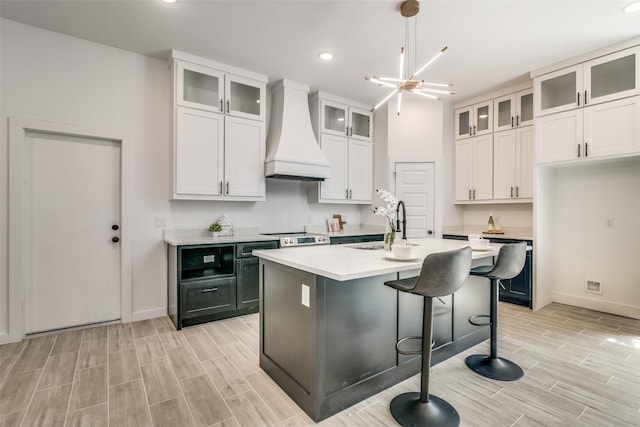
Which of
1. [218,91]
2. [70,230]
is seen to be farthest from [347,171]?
[70,230]

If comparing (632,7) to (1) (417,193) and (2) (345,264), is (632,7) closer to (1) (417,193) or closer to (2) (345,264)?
(1) (417,193)

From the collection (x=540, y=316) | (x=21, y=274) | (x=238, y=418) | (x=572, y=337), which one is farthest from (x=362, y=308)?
(x=21, y=274)

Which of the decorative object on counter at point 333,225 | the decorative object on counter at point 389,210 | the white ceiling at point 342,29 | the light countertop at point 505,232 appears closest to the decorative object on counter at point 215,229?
the decorative object on counter at point 333,225

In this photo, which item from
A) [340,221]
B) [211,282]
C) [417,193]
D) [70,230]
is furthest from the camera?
[340,221]

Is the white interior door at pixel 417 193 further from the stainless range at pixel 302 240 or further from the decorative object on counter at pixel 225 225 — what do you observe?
the decorative object on counter at pixel 225 225

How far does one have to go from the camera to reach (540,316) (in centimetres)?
350

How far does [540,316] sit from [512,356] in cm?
137

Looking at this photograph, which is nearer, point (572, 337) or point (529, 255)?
point (572, 337)

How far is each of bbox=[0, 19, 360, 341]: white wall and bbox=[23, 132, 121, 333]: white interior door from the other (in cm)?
19

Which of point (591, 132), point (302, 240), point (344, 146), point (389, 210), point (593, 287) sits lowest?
point (593, 287)

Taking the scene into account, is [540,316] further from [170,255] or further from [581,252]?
[170,255]

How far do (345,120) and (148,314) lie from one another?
380 cm

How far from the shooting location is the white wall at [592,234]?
11.4ft

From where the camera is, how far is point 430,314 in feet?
5.80
